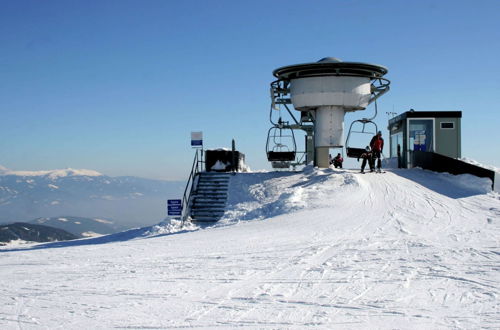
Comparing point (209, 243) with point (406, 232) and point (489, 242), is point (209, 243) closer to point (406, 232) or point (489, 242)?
point (406, 232)

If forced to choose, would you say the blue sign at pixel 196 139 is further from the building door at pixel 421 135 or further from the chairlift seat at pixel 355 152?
the building door at pixel 421 135

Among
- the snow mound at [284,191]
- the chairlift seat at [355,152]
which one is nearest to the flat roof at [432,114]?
the chairlift seat at [355,152]

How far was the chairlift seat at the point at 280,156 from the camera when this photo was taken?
23.3 metres

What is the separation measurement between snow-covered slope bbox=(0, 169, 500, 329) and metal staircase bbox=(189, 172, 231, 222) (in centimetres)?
190

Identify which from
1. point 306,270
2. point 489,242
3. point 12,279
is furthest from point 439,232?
point 12,279

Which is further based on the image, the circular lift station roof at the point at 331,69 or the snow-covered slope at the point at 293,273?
the circular lift station roof at the point at 331,69

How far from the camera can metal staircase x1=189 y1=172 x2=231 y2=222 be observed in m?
19.3

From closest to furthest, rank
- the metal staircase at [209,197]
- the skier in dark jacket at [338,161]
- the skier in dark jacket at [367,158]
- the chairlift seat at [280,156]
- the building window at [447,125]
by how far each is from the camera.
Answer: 1. the metal staircase at [209,197]
2. the skier in dark jacket at [367,158]
3. the chairlift seat at [280,156]
4. the building window at [447,125]
5. the skier in dark jacket at [338,161]

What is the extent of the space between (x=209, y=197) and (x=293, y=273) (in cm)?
1190

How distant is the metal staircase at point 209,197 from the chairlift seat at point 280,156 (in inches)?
87.0

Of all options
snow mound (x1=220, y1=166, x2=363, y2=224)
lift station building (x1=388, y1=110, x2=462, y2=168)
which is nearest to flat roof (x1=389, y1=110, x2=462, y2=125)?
lift station building (x1=388, y1=110, x2=462, y2=168)

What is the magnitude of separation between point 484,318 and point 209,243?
7735 mm

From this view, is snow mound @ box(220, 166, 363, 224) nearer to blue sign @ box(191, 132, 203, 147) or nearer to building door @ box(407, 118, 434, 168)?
blue sign @ box(191, 132, 203, 147)

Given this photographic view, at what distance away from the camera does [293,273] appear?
8.98 m
